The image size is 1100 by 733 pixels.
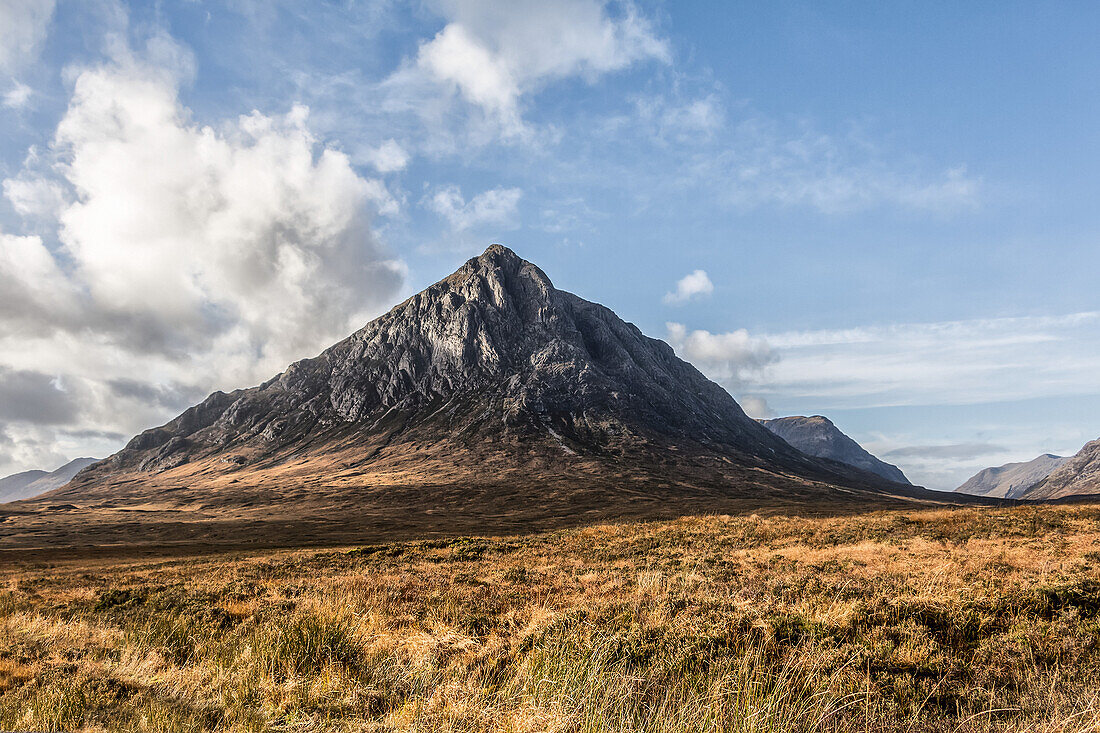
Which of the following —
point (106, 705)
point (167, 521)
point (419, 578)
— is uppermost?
point (106, 705)

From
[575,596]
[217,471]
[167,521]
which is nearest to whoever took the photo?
[575,596]

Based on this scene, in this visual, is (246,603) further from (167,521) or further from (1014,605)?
(167,521)

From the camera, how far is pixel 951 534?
25.8 m

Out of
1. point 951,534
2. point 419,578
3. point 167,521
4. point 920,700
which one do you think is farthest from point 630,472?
point 920,700

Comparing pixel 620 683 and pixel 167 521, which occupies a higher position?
pixel 620 683

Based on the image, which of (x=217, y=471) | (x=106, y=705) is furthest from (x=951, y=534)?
(x=217, y=471)

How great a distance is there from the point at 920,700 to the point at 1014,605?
5825 mm

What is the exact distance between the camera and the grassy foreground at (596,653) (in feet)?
20.3

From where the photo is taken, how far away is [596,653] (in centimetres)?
788

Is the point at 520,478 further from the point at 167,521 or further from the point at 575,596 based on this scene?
the point at 575,596

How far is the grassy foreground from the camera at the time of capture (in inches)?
243

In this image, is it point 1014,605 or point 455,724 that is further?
point 1014,605

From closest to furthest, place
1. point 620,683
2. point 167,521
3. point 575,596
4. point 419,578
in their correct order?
point 620,683, point 575,596, point 419,578, point 167,521

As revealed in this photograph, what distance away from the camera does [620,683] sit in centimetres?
681
